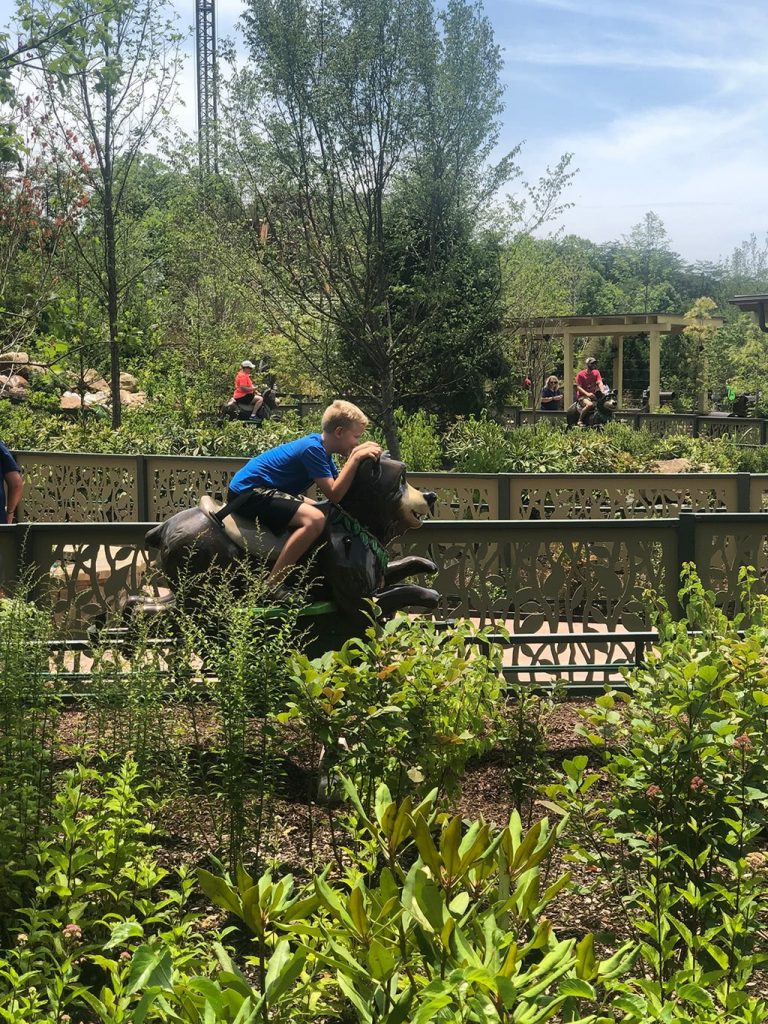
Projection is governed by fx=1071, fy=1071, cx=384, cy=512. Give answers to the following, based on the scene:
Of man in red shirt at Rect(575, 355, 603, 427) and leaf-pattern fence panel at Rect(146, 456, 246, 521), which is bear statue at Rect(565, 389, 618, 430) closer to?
man in red shirt at Rect(575, 355, 603, 427)

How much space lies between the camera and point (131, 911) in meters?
3.28

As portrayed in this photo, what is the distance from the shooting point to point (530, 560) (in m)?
6.30

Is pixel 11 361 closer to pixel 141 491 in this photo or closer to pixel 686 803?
pixel 141 491

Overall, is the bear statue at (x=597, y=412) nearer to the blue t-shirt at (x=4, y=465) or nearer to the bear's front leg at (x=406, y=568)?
the blue t-shirt at (x=4, y=465)

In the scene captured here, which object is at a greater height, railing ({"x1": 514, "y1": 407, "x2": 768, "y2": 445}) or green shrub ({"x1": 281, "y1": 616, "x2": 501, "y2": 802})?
railing ({"x1": 514, "y1": 407, "x2": 768, "y2": 445})

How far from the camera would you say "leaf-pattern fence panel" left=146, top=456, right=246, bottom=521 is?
11000 mm

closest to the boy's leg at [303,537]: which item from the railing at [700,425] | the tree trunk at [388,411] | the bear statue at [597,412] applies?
the tree trunk at [388,411]

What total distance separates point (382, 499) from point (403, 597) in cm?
50

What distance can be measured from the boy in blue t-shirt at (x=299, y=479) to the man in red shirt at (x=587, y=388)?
53.0 feet

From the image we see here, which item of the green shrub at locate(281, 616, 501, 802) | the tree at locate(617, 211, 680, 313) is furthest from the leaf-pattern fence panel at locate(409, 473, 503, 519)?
the tree at locate(617, 211, 680, 313)

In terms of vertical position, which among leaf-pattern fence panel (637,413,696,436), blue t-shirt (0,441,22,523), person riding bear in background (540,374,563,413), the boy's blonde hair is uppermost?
person riding bear in background (540,374,563,413)

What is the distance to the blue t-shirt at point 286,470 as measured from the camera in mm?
5219

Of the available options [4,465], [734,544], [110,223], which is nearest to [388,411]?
[110,223]

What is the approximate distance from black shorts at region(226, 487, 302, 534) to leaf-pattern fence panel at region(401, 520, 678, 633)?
1246mm
